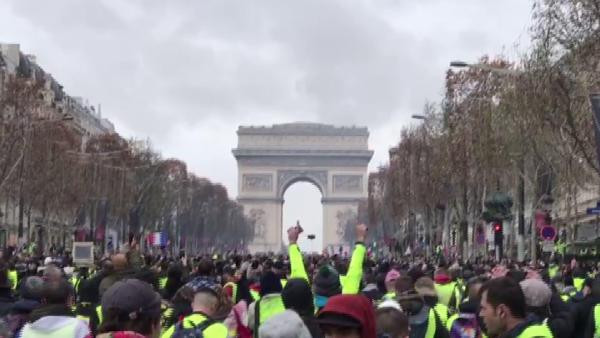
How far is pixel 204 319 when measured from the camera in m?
9.79

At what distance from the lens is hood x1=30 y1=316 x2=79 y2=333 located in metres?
8.43

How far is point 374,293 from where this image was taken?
15.3m

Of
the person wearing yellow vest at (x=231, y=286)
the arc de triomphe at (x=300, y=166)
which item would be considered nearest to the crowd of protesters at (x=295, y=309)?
the person wearing yellow vest at (x=231, y=286)

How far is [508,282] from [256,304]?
4217 millimetres

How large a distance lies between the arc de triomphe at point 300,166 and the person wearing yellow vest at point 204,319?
15406 centimetres

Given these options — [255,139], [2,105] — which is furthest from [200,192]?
[2,105]

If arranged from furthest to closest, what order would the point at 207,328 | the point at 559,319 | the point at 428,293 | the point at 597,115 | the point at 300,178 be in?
the point at 300,178
the point at 597,115
the point at 428,293
the point at 559,319
the point at 207,328

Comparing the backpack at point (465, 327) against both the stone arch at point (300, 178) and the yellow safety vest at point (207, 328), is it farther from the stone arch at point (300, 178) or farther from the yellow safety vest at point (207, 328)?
the stone arch at point (300, 178)

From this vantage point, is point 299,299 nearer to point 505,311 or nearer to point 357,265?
point 357,265

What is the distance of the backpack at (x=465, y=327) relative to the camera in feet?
37.2

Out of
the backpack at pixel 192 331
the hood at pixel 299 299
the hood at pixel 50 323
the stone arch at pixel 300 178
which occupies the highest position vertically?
the stone arch at pixel 300 178

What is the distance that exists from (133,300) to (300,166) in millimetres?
162893

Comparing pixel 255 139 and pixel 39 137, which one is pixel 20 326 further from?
pixel 255 139

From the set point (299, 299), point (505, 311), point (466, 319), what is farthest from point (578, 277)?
point (505, 311)
